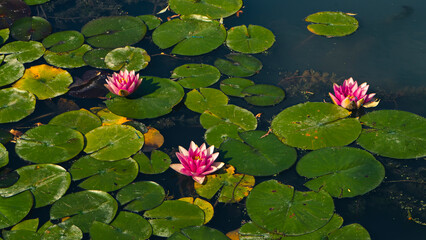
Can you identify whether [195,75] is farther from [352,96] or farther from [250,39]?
[352,96]

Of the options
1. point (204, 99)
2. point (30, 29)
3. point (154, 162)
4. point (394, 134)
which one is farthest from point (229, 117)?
point (30, 29)

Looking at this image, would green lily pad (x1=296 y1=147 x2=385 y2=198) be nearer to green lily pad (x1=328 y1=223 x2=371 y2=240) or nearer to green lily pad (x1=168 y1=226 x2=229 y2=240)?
green lily pad (x1=328 y1=223 x2=371 y2=240)

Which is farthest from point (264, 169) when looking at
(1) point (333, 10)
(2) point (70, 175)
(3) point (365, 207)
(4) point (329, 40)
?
(1) point (333, 10)

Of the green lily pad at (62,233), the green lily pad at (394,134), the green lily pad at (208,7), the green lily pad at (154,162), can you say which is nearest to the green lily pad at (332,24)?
the green lily pad at (208,7)

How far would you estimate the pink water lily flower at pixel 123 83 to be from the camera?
509 centimetres

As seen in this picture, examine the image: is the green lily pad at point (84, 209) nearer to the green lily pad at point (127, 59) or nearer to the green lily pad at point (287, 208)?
the green lily pad at point (287, 208)

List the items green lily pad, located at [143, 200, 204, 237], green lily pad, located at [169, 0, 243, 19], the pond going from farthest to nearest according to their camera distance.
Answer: green lily pad, located at [169, 0, 243, 19]
the pond
green lily pad, located at [143, 200, 204, 237]

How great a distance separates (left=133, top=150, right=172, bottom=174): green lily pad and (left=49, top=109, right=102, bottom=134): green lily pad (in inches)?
28.8

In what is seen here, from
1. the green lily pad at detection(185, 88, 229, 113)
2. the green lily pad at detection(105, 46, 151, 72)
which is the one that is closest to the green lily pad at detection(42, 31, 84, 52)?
the green lily pad at detection(105, 46, 151, 72)

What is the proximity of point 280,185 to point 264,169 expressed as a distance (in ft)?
0.85

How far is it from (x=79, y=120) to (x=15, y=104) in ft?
2.95

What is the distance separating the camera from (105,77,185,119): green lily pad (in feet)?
16.7

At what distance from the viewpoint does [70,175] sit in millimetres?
4387

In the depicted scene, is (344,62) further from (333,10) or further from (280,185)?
(280,185)
